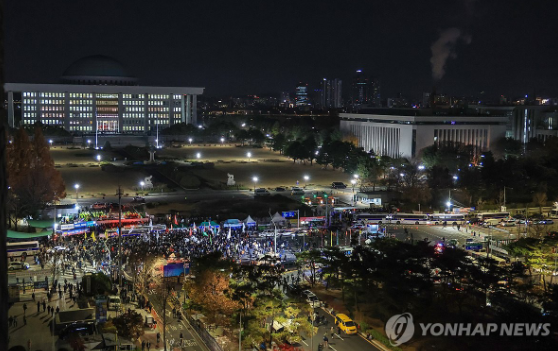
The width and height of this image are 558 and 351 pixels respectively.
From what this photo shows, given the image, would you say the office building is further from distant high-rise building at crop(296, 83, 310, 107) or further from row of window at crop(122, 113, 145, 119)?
row of window at crop(122, 113, 145, 119)

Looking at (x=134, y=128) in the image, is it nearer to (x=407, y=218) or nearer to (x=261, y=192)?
Answer: (x=261, y=192)

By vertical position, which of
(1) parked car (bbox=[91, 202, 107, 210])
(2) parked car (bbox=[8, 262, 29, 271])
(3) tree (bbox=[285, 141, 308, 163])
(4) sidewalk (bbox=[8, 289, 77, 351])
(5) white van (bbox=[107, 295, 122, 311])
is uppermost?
(3) tree (bbox=[285, 141, 308, 163])

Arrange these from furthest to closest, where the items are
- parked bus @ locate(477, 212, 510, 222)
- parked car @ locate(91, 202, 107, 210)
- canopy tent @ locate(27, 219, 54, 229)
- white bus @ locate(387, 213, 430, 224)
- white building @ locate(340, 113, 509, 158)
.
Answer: white building @ locate(340, 113, 509, 158) < parked bus @ locate(477, 212, 510, 222) < parked car @ locate(91, 202, 107, 210) < white bus @ locate(387, 213, 430, 224) < canopy tent @ locate(27, 219, 54, 229)

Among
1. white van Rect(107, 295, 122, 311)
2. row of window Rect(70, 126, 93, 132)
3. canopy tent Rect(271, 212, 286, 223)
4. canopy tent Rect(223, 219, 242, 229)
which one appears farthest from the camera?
row of window Rect(70, 126, 93, 132)

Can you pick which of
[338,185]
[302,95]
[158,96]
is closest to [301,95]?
[302,95]

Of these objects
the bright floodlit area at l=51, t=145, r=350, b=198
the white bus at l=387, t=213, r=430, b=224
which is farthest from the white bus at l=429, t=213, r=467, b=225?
the bright floodlit area at l=51, t=145, r=350, b=198

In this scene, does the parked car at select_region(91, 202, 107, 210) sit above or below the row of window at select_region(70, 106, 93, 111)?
below
